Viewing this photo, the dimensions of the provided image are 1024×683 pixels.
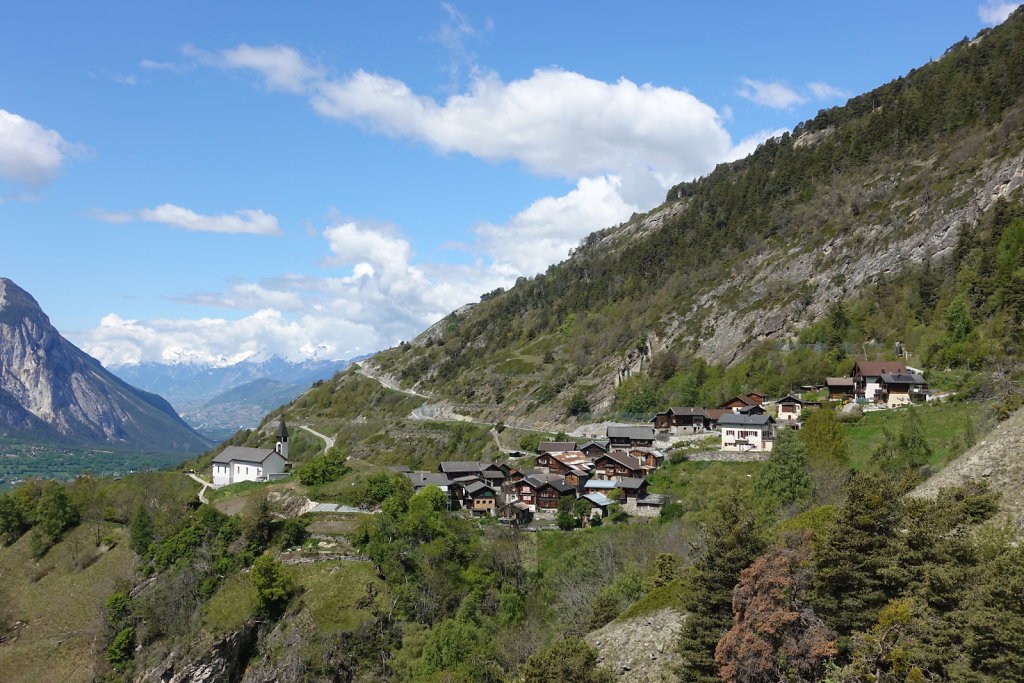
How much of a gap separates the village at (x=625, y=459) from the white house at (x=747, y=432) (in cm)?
11

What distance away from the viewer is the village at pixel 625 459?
2569 inches

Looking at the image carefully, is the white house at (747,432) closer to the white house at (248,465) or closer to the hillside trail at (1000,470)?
the hillside trail at (1000,470)

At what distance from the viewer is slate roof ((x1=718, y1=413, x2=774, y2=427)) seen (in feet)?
226

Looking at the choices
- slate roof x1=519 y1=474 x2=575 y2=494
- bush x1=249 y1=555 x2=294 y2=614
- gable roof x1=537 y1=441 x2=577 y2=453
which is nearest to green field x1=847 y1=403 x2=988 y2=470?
slate roof x1=519 y1=474 x2=575 y2=494

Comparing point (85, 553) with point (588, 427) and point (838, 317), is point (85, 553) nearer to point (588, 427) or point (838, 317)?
point (588, 427)

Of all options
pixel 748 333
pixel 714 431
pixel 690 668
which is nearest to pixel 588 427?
pixel 714 431

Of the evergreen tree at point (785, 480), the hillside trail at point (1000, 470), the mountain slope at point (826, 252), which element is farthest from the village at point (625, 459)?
the hillside trail at point (1000, 470)

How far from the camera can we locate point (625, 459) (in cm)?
7200

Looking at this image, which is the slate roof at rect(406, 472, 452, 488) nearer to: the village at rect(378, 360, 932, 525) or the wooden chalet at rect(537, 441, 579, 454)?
the village at rect(378, 360, 932, 525)

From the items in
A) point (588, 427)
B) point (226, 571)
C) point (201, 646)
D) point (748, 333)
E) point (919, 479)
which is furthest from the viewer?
point (748, 333)

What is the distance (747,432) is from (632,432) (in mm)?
15330

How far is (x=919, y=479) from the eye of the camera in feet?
119

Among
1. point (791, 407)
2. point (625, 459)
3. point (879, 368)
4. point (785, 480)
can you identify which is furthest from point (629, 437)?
point (785, 480)

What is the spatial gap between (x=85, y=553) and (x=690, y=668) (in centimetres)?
7377
